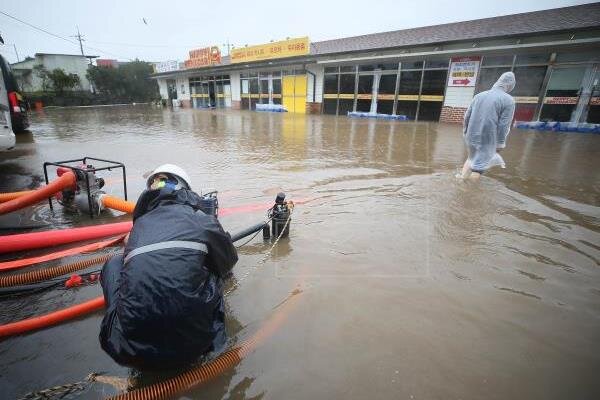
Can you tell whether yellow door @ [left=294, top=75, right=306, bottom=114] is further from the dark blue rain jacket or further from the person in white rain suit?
the dark blue rain jacket

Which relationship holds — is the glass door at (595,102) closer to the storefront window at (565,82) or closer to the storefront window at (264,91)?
the storefront window at (565,82)

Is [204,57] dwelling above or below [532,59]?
above

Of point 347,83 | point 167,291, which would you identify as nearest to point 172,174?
point 167,291

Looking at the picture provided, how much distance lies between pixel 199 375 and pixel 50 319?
3.98ft

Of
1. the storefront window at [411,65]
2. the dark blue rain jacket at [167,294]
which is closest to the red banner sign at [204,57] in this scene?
the storefront window at [411,65]

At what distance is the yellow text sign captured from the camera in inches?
731

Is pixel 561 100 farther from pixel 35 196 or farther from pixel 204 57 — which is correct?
pixel 204 57

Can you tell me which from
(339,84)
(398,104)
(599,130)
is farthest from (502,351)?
(339,84)

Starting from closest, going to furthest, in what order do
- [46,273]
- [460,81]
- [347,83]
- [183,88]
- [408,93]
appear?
[46,273] → [460,81] → [408,93] → [347,83] → [183,88]

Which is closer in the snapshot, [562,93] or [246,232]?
[246,232]

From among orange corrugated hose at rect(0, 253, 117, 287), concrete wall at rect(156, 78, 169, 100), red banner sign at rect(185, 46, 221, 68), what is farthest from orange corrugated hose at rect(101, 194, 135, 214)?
concrete wall at rect(156, 78, 169, 100)

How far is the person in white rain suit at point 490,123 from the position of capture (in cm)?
485

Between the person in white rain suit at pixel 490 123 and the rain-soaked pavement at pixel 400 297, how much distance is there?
1.48 feet

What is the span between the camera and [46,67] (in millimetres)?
37875
